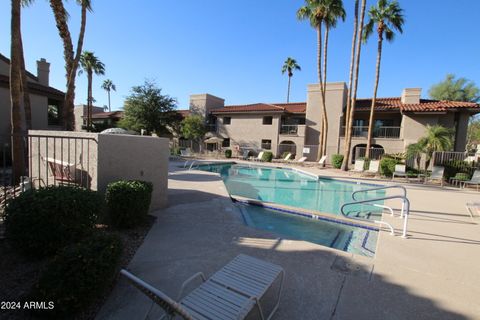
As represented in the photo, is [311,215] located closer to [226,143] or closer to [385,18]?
[385,18]

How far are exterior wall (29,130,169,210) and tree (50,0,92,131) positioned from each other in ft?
22.5

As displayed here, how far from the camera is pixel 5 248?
12.5ft

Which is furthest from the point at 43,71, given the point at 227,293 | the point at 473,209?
the point at 473,209

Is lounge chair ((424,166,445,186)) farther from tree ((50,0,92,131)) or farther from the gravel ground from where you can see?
tree ((50,0,92,131))

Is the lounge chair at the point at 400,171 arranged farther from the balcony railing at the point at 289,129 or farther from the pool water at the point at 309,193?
the balcony railing at the point at 289,129

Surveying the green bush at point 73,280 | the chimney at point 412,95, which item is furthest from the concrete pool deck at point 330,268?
the chimney at point 412,95

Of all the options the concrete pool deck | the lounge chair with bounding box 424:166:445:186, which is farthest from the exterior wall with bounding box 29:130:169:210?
the lounge chair with bounding box 424:166:445:186

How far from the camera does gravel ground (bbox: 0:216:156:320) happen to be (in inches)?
104

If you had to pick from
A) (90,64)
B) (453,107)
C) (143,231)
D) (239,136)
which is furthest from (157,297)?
(90,64)

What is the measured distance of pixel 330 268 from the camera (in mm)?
3781

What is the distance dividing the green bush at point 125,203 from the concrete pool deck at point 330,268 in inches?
19.9

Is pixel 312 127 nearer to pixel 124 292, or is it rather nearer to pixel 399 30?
pixel 399 30

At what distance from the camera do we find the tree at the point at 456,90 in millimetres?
39156

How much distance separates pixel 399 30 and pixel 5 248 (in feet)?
78.8
